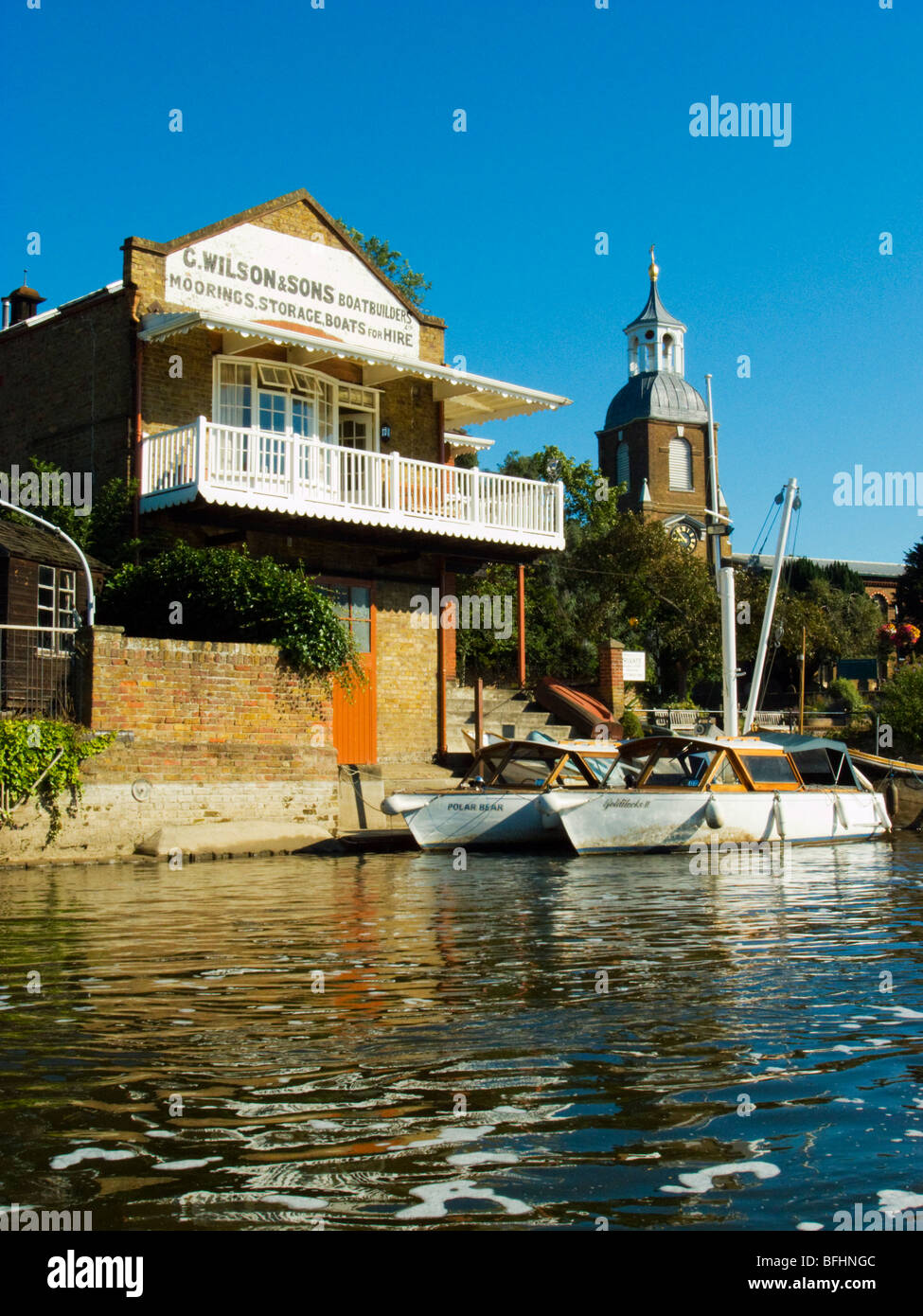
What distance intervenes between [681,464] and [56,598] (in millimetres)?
55160

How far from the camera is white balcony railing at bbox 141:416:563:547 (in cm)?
1997

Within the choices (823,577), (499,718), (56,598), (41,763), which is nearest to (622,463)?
(823,577)

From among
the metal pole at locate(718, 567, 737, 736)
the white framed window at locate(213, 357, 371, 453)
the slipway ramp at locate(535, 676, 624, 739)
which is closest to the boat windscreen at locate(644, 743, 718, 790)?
the metal pole at locate(718, 567, 737, 736)

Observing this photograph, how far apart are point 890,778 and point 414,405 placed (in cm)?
1215

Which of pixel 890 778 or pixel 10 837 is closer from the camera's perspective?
pixel 10 837

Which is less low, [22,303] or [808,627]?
[22,303]

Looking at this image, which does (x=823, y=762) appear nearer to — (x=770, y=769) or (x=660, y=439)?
(x=770, y=769)

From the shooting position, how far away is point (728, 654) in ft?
80.6

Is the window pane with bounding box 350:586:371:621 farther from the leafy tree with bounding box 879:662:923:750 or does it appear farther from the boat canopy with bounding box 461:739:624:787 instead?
the leafy tree with bounding box 879:662:923:750

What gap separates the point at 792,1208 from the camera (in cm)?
401

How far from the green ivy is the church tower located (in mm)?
51394

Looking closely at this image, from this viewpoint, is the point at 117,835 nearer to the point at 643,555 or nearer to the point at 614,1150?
the point at 614,1150

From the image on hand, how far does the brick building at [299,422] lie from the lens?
20781 millimetres

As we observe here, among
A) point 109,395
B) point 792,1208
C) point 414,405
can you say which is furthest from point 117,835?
point 792,1208
